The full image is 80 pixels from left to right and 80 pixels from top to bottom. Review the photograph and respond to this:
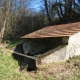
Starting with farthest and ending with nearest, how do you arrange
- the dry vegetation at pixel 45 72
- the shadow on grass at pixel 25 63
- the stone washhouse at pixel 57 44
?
the stone washhouse at pixel 57 44 → the shadow on grass at pixel 25 63 → the dry vegetation at pixel 45 72

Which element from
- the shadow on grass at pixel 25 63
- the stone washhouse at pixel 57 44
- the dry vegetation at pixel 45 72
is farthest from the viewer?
the stone washhouse at pixel 57 44

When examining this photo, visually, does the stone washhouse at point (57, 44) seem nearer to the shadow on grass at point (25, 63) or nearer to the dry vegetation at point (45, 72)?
the shadow on grass at point (25, 63)

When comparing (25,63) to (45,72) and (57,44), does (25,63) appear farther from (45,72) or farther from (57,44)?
(57,44)

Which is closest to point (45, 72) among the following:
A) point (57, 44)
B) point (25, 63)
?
point (25, 63)

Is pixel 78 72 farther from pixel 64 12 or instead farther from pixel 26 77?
pixel 64 12

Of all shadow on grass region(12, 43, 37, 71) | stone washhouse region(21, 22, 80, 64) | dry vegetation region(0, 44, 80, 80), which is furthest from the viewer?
stone washhouse region(21, 22, 80, 64)

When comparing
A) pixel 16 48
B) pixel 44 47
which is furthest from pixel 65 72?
pixel 16 48

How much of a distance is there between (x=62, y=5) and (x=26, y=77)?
Answer: 63.4ft

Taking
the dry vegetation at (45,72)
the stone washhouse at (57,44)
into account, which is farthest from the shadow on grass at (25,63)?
the stone washhouse at (57,44)

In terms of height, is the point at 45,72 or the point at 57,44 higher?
the point at 57,44

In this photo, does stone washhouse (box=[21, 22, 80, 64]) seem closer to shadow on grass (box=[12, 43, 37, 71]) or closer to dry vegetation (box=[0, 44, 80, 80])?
shadow on grass (box=[12, 43, 37, 71])

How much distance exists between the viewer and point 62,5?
83.3 feet

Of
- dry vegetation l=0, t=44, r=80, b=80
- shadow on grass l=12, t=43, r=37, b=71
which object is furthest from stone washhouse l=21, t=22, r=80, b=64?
dry vegetation l=0, t=44, r=80, b=80

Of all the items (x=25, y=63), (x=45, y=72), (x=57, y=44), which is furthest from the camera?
(x=57, y=44)
